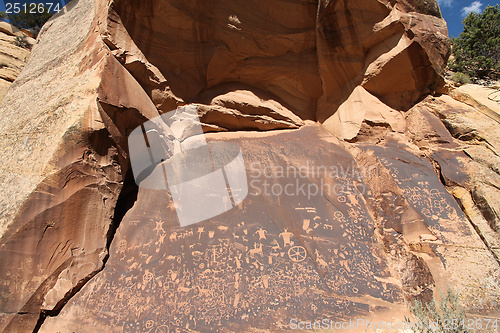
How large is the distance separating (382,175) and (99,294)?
431 cm

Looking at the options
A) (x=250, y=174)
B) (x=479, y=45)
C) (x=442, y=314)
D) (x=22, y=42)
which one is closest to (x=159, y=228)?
(x=250, y=174)

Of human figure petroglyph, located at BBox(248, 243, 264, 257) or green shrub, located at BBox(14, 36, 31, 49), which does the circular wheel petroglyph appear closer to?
human figure petroglyph, located at BBox(248, 243, 264, 257)

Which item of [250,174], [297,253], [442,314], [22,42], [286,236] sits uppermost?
[22,42]

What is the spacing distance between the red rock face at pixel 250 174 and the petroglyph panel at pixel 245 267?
0.06ft

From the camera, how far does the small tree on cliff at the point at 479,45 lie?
8984mm

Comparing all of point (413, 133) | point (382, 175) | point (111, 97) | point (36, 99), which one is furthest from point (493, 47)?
point (36, 99)

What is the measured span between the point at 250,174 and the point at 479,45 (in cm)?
1005

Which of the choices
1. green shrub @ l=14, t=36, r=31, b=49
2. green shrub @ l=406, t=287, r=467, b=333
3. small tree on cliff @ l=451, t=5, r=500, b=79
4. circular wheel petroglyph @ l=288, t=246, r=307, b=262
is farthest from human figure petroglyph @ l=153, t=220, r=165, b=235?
small tree on cliff @ l=451, t=5, r=500, b=79

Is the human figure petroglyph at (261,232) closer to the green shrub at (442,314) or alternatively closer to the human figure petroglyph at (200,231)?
the human figure petroglyph at (200,231)

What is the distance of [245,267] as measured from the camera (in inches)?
143

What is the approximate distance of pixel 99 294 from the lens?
138 inches

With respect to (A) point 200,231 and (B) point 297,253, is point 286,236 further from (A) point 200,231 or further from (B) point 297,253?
(A) point 200,231

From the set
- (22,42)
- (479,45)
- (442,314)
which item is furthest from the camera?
(479,45)

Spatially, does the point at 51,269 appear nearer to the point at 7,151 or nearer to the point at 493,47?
the point at 7,151
